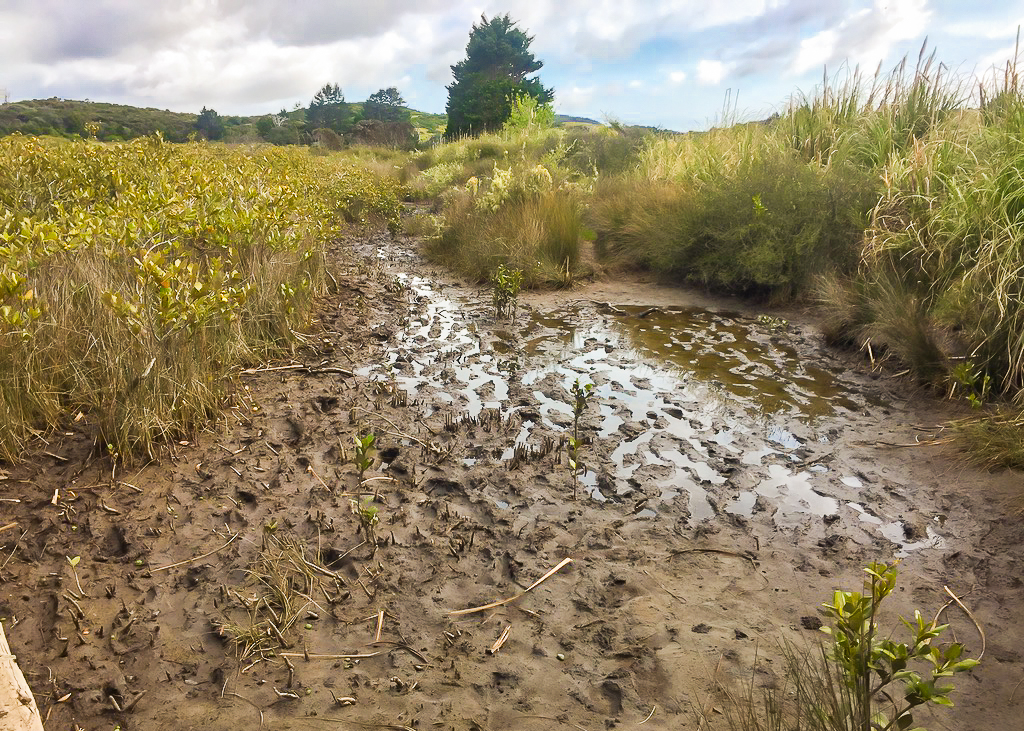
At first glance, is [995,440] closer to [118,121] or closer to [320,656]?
[320,656]

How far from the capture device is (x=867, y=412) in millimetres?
4359

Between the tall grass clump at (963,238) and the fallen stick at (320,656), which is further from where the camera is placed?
the tall grass clump at (963,238)

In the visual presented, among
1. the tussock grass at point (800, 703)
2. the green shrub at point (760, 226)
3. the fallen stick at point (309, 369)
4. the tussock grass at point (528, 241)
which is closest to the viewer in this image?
the tussock grass at point (800, 703)

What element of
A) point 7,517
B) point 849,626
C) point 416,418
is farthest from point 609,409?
point 7,517

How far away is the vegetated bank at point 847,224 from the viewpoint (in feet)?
14.4

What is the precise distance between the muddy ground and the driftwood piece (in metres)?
0.40

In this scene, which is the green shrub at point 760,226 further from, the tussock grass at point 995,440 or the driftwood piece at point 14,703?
the driftwood piece at point 14,703

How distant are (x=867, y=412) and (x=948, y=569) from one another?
1752 millimetres

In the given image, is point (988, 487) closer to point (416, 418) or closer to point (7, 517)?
point (416, 418)

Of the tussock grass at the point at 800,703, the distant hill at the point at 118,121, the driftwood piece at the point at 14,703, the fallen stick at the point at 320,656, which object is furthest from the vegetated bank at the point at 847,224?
the distant hill at the point at 118,121

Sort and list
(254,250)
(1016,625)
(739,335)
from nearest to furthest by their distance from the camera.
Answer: (1016,625) → (254,250) → (739,335)

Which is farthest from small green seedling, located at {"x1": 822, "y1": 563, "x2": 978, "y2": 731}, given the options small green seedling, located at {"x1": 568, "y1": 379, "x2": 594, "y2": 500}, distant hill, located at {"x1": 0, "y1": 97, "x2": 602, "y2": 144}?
distant hill, located at {"x1": 0, "y1": 97, "x2": 602, "y2": 144}

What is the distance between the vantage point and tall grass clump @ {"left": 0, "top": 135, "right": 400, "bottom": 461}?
128 inches

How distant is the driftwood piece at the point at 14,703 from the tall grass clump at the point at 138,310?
1.66m
